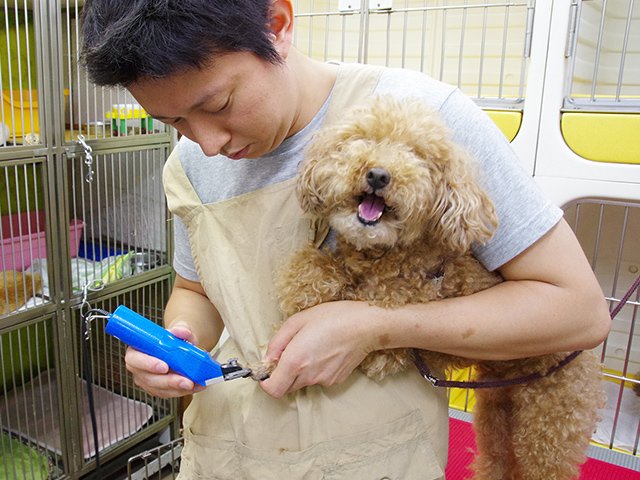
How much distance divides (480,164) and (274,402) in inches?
19.0

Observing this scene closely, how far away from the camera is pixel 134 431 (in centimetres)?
189

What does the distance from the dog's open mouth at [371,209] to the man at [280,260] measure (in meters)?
0.14

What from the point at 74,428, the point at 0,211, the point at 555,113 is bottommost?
the point at 74,428

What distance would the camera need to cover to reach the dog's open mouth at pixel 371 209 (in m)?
0.72

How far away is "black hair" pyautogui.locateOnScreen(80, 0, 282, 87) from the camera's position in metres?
0.60

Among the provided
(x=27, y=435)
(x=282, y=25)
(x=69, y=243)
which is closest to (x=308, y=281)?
(x=282, y=25)

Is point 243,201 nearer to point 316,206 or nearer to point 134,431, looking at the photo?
point 316,206

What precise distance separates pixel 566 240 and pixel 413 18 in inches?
69.2

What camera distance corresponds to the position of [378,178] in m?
0.69

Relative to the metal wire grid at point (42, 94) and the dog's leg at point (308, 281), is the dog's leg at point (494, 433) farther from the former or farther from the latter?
the metal wire grid at point (42, 94)

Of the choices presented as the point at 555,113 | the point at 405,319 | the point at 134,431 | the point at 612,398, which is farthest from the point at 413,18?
the point at 134,431

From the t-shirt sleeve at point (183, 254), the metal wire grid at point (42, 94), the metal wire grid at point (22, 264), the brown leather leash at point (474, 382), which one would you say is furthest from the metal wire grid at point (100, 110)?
the brown leather leash at point (474, 382)

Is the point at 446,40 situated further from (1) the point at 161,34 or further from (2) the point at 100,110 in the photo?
(1) the point at 161,34

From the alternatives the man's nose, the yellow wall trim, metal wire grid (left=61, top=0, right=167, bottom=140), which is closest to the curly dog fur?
the man's nose
